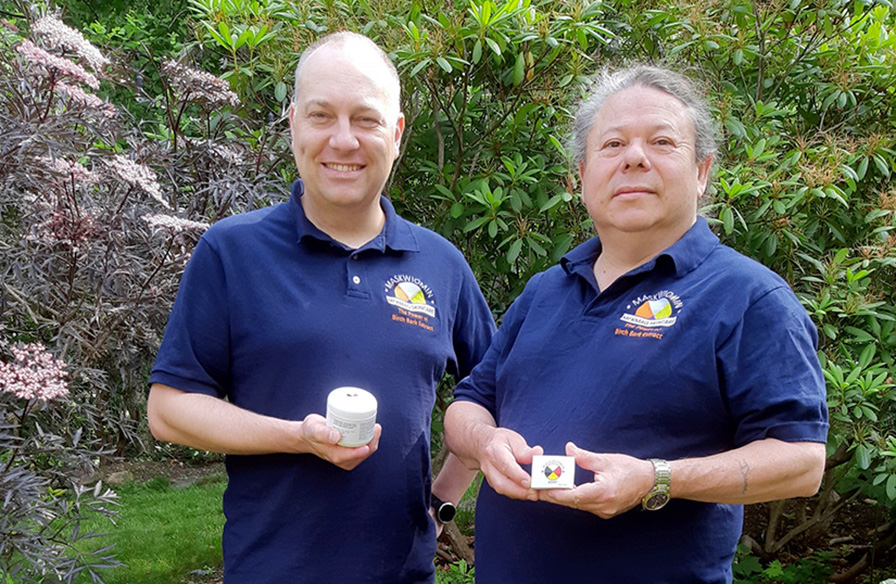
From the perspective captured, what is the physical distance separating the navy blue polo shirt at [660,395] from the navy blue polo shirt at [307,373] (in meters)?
0.27

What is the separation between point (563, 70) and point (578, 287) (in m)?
1.89

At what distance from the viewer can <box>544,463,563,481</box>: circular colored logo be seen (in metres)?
1.66

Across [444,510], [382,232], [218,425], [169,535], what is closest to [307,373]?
[218,425]

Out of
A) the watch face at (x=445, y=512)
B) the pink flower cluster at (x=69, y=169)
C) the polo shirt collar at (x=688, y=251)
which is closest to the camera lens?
the polo shirt collar at (x=688, y=251)

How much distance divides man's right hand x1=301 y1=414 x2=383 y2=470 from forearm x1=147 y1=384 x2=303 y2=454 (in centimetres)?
4

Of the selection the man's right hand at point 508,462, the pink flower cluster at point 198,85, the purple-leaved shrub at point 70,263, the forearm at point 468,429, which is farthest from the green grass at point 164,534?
the man's right hand at point 508,462

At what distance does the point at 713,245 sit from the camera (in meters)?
1.94

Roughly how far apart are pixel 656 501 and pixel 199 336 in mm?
1168

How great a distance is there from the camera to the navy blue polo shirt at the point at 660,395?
5.47ft

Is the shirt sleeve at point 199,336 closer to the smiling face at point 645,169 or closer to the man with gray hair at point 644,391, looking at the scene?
the man with gray hair at point 644,391

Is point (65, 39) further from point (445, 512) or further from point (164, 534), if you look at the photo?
point (164, 534)

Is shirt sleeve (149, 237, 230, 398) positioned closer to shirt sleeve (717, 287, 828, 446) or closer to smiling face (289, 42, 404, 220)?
smiling face (289, 42, 404, 220)

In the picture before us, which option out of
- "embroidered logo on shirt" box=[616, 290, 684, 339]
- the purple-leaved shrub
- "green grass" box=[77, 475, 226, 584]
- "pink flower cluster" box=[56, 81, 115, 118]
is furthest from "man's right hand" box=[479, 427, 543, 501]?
"green grass" box=[77, 475, 226, 584]

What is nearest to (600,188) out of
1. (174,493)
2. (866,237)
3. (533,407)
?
(533,407)
